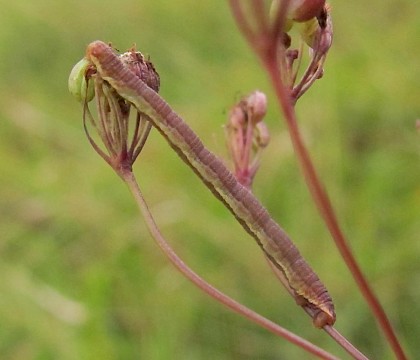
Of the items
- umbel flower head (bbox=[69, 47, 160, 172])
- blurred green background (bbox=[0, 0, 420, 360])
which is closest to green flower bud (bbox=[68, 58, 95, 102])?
umbel flower head (bbox=[69, 47, 160, 172])

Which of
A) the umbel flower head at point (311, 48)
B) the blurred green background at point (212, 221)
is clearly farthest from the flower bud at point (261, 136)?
the blurred green background at point (212, 221)

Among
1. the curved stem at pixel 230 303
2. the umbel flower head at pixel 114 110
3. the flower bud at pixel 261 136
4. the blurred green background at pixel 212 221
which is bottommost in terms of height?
the curved stem at pixel 230 303

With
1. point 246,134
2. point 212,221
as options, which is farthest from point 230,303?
point 212,221

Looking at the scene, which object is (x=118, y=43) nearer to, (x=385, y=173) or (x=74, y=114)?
(x=74, y=114)

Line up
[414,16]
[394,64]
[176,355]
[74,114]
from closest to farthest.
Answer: [176,355], [394,64], [414,16], [74,114]

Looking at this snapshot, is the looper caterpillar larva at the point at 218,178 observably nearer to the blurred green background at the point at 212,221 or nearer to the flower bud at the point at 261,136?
the flower bud at the point at 261,136

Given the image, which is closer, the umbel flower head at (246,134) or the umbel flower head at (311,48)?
the umbel flower head at (311,48)

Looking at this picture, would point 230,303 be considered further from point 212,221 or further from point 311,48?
point 212,221

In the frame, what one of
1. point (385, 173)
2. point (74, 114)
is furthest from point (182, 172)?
point (74, 114)
